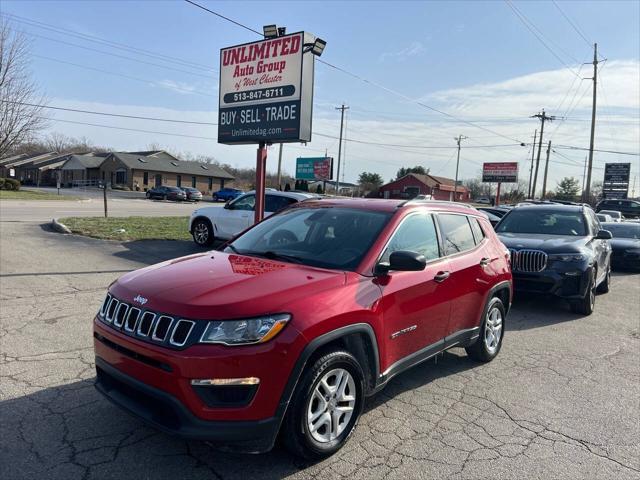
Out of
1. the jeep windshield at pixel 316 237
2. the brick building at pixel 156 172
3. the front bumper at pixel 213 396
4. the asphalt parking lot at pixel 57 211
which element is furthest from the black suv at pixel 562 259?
the brick building at pixel 156 172

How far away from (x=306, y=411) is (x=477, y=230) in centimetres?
321

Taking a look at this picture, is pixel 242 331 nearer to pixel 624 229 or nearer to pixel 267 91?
pixel 267 91

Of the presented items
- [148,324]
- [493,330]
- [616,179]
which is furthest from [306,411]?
[616,179]

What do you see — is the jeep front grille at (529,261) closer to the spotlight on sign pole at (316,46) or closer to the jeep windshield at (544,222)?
the jeep windshield at (544,222)

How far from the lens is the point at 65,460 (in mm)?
3074

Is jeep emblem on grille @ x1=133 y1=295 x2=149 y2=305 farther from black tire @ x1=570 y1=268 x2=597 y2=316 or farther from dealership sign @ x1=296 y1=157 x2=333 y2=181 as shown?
dealership sign @ x1=296 y1=157 x2=333 y2=181

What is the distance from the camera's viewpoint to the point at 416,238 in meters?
4.28

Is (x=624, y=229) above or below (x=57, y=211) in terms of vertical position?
above

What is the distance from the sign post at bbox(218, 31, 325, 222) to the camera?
10523mm

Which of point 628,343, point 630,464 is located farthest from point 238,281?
point 628,343

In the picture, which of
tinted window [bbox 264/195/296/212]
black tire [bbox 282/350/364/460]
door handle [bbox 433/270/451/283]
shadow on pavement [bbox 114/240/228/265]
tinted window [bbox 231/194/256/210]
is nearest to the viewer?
black tire [bbox 282/350/364/460]

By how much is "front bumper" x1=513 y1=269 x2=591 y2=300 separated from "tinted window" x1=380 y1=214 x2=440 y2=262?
4.09 meters

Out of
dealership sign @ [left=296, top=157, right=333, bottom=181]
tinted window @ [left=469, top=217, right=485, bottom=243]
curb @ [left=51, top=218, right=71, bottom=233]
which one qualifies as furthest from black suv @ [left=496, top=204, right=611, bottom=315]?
dealership sign @ [left=296, top=157, right=333, bottom=181]

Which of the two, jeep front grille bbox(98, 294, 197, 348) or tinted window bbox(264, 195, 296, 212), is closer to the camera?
jeep front grille bbox(98, 294, 197, 348)
